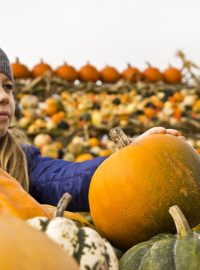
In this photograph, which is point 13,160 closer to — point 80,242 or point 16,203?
point 16,203

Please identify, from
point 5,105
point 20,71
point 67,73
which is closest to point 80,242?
point 5,105

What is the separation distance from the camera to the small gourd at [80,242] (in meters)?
0.87

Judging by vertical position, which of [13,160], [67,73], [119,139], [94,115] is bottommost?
[94,115]

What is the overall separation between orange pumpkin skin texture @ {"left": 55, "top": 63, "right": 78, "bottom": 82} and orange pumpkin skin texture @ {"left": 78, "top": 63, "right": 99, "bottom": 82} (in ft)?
0.31

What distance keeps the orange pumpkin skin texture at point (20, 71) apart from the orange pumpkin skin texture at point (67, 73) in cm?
44

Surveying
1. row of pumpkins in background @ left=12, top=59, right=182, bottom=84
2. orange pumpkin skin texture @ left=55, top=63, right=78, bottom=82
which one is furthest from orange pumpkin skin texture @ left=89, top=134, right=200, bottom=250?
orange pumpkin skin texture @ left=55, top=63, right=78, bottom=82

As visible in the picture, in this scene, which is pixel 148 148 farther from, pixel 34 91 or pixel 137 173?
pixel 34 91

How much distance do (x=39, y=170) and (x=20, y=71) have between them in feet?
16.8

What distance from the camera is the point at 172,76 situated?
8039 mm

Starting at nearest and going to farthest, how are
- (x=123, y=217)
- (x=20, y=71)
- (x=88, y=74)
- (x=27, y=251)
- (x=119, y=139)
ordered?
1. (x=27, y=251)
2. (x=123, y=217)
3. (x=119, y=139)
4. (x=20, y=71)
5. (x=88, y=74)

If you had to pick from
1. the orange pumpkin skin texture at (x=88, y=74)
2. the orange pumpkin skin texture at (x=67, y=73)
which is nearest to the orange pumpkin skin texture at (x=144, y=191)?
the orange pumpkin skin texture at (x=67, y=73)

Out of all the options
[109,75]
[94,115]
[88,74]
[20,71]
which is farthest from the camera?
[109,75]

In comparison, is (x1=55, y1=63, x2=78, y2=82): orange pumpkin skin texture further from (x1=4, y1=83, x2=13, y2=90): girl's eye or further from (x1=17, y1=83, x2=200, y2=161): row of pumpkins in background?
(x1=4, y1=83, x2=13, y2=90): girl's eye

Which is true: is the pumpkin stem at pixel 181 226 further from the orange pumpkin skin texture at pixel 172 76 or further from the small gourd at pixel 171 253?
the orange pumpkin skin texture at pixel 172 76
